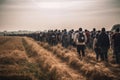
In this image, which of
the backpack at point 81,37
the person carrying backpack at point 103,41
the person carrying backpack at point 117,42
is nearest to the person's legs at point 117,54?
the person carrying backpack at point 117,42

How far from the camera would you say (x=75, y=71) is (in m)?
15.7

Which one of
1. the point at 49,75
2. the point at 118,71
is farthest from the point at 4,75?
the point at 118,71

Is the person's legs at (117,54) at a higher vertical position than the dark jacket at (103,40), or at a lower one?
lower

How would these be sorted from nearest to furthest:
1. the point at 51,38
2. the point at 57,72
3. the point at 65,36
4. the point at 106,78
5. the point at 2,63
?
the point at 106,78
the point at 57,72
the point at 2,63
the point at 65,36
the point at 51,38

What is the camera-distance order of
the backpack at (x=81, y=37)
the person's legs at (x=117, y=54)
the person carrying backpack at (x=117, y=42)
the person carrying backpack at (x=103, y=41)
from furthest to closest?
the backpack at (x=81, y=37) < the person carrying backpack at (x=103, y=41) < the person's legs at (x=117, y=54) < the person carrying backpack at (x=117, y=42)

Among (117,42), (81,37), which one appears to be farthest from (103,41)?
(81,37)

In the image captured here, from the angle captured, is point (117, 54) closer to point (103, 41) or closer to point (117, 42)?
point (117, 42)

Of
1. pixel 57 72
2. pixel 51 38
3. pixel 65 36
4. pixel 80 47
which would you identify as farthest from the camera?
pixel 51 38

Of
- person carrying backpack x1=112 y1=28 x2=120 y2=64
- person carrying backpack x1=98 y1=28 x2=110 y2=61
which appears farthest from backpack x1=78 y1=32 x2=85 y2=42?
person carrying backpack x1=112 y1=28 x2=120 y2=64

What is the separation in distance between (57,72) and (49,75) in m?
0.49

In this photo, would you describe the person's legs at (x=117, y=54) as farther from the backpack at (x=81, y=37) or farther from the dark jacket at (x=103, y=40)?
the backpack at (x=81, y=37)

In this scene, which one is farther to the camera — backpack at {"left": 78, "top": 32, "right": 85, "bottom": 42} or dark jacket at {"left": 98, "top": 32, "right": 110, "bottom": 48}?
backpack at {"left": 78, "top": 32, "right": 85, "bottom": 42}

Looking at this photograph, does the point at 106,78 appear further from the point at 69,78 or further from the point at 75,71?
the point at 75,71

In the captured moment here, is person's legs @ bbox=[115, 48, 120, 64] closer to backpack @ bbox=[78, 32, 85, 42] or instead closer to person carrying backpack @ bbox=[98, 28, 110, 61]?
person carrying backpack @ bbox=[98, 28, 110, 61]
